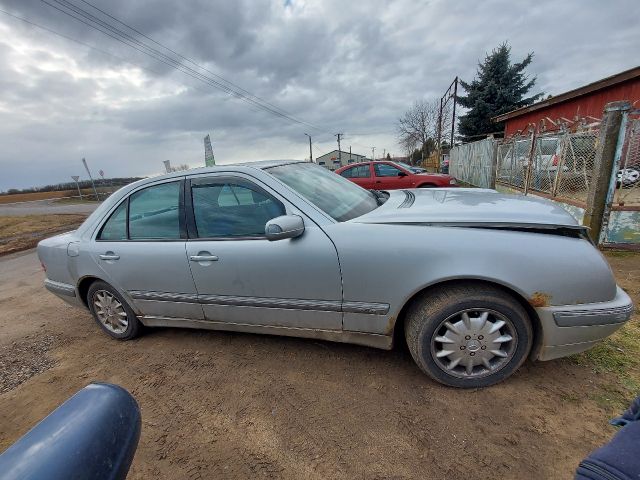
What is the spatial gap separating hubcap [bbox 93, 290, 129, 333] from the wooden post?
19.3 feet

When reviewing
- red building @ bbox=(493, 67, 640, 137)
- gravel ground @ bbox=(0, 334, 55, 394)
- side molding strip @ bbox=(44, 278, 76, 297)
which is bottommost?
gravel ground @ bbox=(0, 334, 55, 394)

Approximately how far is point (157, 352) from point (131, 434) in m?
2.30

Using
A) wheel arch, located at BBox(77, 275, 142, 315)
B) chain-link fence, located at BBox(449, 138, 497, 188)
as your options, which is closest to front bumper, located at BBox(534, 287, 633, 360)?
wheel arch, located at BBox(77, 275, 142, 315)

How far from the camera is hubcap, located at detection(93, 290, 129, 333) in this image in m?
3.13

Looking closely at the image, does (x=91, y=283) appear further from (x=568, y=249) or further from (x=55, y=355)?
(x=568, y=249)

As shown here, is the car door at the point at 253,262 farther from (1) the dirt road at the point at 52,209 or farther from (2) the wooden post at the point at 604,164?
(1) the dirt road at the point at 52,209

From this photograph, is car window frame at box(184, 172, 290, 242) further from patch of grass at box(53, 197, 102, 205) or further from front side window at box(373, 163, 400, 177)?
patch of grass at box(53, 197, 102, 205)

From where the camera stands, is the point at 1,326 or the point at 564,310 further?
the point at 1,326

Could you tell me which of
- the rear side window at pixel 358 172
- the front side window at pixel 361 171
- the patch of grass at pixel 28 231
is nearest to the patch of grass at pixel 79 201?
the patch of grass at pixel 28 231

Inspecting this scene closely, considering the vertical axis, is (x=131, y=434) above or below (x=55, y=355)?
above

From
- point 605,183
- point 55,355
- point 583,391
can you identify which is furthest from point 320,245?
point 605,183

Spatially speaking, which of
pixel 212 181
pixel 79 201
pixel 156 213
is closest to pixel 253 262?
pixel 212 181

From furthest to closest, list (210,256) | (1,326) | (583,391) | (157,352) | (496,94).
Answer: (496,94) → (1,326) → (157,352) → (210,256) → (583,391)

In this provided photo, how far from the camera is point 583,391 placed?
2047mm
